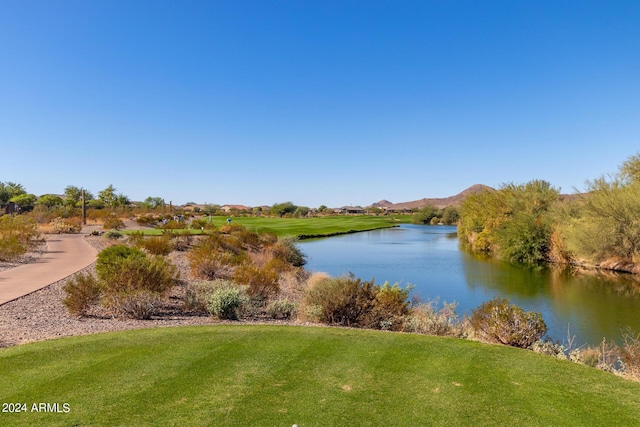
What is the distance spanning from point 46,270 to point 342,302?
12951 mm

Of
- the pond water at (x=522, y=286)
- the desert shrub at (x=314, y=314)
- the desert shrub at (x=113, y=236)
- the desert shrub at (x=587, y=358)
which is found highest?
the desert shrub at (x=113, y=236)

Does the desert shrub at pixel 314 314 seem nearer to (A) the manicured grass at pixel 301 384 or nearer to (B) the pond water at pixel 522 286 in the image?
(A) the manicured grass at pixel 301 384

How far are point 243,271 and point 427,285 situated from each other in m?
11.3

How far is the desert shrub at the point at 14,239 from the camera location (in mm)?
19469

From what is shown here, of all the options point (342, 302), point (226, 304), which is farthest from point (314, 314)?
point (226, 304)

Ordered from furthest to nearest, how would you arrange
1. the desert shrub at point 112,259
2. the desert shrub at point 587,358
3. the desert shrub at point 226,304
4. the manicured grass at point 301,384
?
the desert shrub at point 112,259 → the desert shrub at point 226,304 → the desert shrub at point 587,358 → the manicured grass at point 301,384

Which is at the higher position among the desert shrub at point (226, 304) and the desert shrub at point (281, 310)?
the desert shrub at point (226, 304)

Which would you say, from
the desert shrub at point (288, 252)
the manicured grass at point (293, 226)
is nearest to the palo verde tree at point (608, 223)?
the desert shrub at point (288, 252)

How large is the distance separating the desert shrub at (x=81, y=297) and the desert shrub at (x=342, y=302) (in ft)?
19.3

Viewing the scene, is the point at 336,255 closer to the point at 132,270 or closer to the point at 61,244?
the point at 61,244

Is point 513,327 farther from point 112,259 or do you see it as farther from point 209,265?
point 209,265

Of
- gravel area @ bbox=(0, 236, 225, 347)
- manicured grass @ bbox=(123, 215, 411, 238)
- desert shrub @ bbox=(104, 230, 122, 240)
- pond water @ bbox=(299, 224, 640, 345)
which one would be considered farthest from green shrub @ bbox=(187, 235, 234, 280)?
manicured grass @ bbox=(123, 215, 411, 238)

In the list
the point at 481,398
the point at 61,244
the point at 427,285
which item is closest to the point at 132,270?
the point at 481,398

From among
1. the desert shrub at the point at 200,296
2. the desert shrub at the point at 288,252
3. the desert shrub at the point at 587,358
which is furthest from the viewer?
the desert shrub at the point at 288,252
